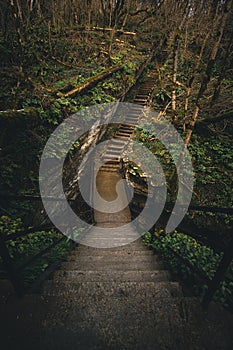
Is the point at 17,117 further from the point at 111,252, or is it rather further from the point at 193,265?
the point at 193,265

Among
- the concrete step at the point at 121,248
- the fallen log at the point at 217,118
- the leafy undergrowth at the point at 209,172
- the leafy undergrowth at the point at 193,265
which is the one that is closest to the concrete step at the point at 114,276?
the leafy undergrowth at the point at 193,265

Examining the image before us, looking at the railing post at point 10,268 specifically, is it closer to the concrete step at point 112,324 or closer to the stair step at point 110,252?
the concrete step at point 112,324

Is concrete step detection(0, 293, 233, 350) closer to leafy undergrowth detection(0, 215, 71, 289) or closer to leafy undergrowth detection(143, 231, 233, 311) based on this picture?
leafy undergrowth detection(143, 231, 233, 311)

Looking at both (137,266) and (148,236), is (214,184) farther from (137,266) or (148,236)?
(137,266)

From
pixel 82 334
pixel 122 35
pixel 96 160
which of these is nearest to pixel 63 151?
pixel 96 160

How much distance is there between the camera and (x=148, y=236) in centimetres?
528

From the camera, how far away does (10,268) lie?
203cm

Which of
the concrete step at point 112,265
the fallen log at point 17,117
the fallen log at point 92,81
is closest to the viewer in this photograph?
the concrete step at point 112,265

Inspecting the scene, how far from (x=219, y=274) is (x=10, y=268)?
2.07m

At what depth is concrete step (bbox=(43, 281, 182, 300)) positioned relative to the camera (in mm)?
2340

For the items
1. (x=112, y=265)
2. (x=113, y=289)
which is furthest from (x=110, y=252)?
(x=113, y=289)

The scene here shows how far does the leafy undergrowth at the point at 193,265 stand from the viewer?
7.97 feet

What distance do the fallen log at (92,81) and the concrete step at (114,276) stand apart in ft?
20.5

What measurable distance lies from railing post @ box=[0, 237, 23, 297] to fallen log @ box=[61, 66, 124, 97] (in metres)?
6.56
